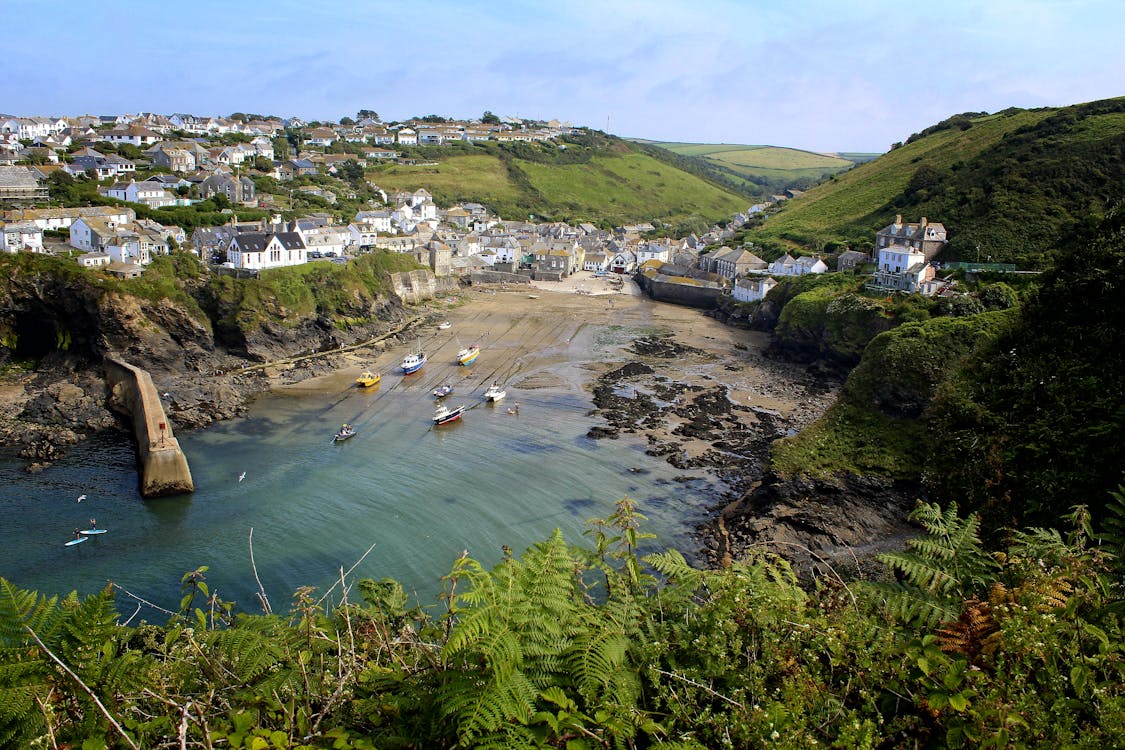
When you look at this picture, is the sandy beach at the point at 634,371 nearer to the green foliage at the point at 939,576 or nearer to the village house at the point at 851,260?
the village house at the point at 851,260

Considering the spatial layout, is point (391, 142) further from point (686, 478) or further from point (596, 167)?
point (686, 478)

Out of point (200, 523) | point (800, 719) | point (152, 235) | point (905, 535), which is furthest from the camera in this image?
point (152, 235)

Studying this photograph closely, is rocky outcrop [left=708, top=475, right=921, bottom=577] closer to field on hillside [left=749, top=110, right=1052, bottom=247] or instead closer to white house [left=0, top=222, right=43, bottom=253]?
white house [left=0, top=222, right=43, bottom=253]

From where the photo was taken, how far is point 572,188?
128750 mm

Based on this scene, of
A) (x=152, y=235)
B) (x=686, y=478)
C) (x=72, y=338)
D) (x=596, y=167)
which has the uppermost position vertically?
A: (x=596, y=167)

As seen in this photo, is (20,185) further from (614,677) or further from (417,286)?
(614,677)

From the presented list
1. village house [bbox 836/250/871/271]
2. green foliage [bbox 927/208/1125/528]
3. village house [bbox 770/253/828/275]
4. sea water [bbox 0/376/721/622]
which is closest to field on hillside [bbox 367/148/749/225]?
village house [bbox 770/253/828/275]

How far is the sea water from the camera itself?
2039cm

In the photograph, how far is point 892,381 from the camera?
90.0 ft

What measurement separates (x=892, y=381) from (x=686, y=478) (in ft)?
29.3

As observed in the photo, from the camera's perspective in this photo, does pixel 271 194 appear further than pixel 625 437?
Yes

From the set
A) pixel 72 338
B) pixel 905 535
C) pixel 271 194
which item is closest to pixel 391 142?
pixel 271 194

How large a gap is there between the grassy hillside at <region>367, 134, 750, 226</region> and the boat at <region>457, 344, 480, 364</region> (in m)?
65.7

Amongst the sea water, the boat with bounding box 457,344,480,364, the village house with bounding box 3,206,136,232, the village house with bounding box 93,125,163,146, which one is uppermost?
the village house with bounding box 93,125,163,146
